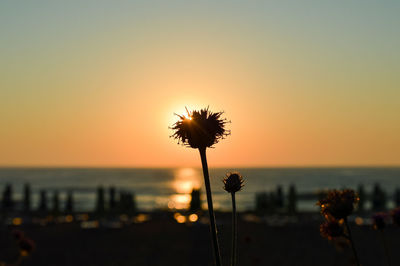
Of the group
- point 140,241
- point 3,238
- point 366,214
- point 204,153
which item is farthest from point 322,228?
point 366,214

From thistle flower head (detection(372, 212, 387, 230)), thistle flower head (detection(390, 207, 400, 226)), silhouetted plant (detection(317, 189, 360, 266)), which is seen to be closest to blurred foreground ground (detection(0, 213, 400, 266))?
thistle flower head (detection(372, 212, 387, 230))

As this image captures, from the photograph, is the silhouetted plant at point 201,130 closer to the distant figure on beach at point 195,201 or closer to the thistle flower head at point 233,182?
the thistle flower head at point 233,182

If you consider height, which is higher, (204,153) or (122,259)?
(204,153)

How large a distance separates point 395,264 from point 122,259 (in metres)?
8.30

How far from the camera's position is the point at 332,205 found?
3133mm

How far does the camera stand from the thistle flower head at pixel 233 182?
3475 mm

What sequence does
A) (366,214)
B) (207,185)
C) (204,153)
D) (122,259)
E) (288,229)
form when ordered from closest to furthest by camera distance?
(207,185)
(204,153)
(122,259)
(288,229)
(366,214)

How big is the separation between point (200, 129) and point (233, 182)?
1.32 feet

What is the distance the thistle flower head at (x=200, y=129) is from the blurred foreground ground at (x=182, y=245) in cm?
1112

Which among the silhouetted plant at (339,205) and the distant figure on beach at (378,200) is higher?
the silhouetted plant at (339,205)

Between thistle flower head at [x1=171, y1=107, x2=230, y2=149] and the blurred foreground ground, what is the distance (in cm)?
1112

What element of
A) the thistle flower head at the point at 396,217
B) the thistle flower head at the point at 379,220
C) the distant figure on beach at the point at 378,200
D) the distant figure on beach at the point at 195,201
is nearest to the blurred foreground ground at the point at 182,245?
the distant figure on beach at the point at 195,201

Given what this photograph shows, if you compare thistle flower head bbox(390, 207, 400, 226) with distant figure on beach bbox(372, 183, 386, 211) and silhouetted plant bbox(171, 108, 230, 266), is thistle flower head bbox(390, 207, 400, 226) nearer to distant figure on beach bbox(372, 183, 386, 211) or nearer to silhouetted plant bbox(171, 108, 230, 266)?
silhouetted plant bbox(171, 108, 230, 266)

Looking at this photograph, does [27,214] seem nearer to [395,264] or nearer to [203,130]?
[395,264]
